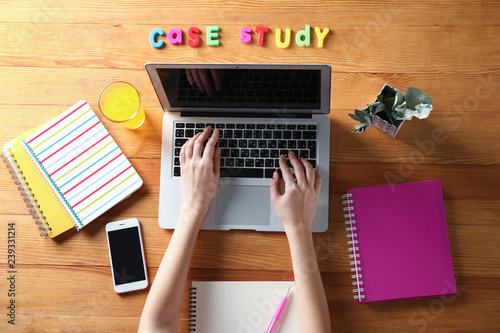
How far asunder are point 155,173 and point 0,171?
41 cm

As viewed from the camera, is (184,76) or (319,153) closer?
(184,76)

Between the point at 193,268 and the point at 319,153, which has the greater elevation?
the point at 319,153

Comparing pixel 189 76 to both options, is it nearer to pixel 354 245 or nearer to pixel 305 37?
pixel 305 37

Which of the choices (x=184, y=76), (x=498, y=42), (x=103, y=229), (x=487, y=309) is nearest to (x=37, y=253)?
(x=103, y=229)

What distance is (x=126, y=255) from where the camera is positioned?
103cm

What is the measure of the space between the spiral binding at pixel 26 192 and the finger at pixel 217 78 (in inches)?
21.7

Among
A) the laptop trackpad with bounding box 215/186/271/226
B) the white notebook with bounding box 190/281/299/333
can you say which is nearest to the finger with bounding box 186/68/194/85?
the laptop trackpad with bounding box 215/186/271/226

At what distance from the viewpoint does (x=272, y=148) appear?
3.35 ft

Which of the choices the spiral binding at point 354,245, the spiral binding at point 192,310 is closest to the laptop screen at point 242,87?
the spiral binding at point 354,245

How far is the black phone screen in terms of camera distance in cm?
101

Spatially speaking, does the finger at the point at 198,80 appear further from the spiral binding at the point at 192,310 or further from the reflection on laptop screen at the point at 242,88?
the spiral binding at the point at 192,310

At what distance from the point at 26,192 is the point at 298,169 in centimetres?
69

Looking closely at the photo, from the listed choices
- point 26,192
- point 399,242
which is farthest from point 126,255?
point 399,242

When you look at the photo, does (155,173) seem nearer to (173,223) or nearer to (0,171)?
(173,223)
